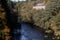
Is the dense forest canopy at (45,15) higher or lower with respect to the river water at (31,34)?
higher

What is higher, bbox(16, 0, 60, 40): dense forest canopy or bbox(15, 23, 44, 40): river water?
bbox(16, 0, 60, 40): dense forest canopy

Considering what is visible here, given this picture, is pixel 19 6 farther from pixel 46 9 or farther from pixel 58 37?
pixel 58 37

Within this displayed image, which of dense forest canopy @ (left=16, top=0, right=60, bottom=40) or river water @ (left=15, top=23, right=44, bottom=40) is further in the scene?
dense forest canopy @ (left=16, top=0, right=60, bottom=40)

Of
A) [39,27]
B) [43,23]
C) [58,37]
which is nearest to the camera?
[58,37]

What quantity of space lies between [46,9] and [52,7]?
8.1 inches

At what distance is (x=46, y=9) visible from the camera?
5051mm

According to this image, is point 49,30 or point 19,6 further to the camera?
point 19,6

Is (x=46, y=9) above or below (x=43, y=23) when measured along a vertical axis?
above

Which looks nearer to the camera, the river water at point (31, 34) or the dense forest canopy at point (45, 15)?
the river water at point (31, 34)

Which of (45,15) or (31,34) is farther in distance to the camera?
(45,15)

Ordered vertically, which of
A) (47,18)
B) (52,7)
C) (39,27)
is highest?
(52,7)

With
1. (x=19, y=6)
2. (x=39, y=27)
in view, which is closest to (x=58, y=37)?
(x=39, y=27)

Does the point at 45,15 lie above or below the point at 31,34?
above

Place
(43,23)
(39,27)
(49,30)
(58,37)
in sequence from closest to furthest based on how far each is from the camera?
(58,37)
(49,30)
(43,23)
(39,27)
